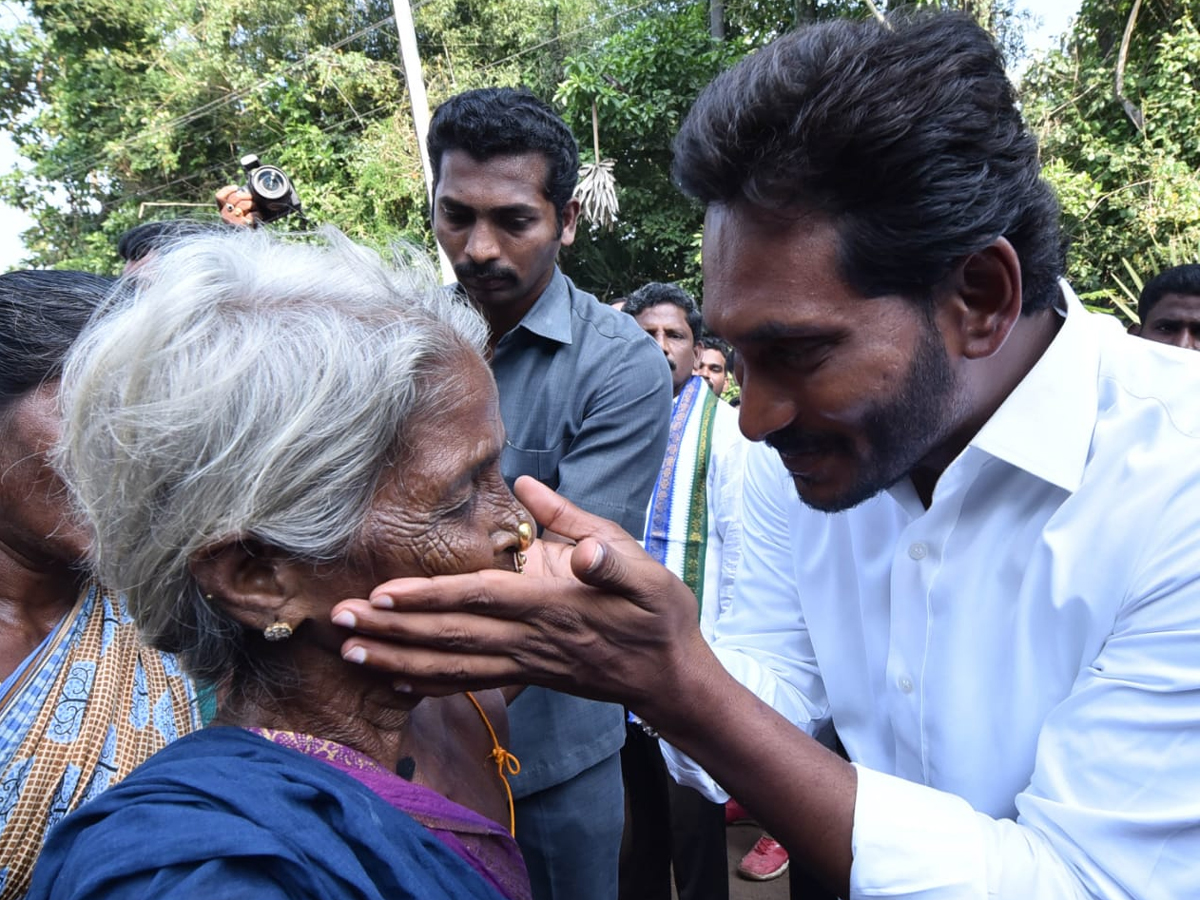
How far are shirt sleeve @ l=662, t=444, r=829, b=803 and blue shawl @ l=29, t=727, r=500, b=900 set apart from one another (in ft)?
3.31

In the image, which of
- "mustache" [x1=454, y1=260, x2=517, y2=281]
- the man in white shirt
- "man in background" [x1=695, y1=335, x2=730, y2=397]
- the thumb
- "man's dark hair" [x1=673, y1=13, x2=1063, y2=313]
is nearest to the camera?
the thumb

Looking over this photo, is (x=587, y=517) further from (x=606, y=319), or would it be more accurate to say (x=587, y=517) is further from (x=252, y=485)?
(x=606, y=319)

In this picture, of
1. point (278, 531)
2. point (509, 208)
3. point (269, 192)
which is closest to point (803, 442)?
point (278, 531)

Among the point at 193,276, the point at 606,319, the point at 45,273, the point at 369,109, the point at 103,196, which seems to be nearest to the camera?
the point at 193,276

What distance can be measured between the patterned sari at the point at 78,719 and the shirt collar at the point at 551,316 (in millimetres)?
1461

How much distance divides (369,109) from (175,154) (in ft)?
15.7

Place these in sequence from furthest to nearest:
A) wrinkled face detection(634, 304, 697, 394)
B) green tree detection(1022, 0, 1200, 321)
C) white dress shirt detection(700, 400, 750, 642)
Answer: green tree detection(1022, 0, 1200, 321), wrinkled face detection(634, 304, 697, 394), white dress shirt detection(700, 400, 750, 642)

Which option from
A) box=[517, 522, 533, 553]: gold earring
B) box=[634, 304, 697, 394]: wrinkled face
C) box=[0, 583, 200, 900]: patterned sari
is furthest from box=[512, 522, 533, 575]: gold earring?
box=[634, 304, 697, 394]: wrinkled face

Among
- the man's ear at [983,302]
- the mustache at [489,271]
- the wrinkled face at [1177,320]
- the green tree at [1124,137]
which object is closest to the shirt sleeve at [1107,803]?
the man's ear at [983,302]

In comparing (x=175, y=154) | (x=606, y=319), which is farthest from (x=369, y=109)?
(x=606, y=319)

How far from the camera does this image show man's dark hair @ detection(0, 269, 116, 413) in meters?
1.86

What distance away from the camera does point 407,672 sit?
1415mm

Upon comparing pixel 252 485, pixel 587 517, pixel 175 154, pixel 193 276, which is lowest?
A: pixel 587 517

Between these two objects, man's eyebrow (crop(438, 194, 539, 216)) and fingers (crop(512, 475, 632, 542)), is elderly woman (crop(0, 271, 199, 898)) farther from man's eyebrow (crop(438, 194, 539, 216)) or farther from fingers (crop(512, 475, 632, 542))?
man's eyebrow (crop(438, 194, 539, 216))
